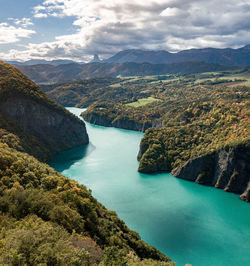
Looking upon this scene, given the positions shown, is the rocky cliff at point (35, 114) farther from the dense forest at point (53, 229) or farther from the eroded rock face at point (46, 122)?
the dense forest at point (53, 229)

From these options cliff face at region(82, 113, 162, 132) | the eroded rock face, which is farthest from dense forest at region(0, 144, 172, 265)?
cliff face at region(82, 113, 162, 132)

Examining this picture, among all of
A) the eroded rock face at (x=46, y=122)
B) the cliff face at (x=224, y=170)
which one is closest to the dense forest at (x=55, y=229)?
the cliff face at (x=224, y=170)

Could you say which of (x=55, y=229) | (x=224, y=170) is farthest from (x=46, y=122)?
(x=55, y=229)

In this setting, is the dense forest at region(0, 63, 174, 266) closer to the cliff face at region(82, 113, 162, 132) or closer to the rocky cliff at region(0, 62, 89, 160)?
the rocky cliff at region(0, 62, 89, 160)

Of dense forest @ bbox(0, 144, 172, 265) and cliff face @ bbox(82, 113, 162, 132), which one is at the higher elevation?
dense forest @ bbox(0, 144, 172, 265)

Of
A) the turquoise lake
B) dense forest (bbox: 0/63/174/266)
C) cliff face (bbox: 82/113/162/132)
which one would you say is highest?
dense forest (bbox: 0/63/174/266)

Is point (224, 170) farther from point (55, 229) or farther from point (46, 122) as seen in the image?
point (46, 122)
